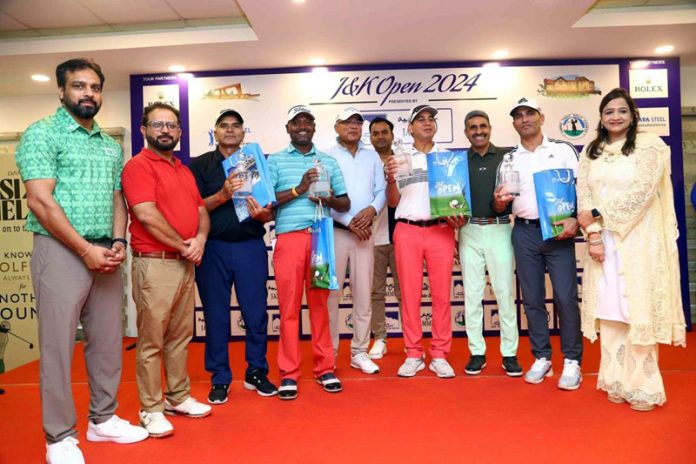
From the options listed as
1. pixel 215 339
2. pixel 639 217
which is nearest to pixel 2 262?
pixel 215 339

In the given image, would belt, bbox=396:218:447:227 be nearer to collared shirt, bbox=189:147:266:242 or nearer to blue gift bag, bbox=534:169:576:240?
blue gift bag, bbox=534:169:576:240

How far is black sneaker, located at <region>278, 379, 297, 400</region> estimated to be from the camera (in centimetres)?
322

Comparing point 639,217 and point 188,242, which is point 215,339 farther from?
point 639,217

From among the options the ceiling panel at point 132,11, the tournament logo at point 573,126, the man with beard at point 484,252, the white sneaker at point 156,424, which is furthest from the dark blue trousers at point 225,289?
the tournament logo at point 573,126

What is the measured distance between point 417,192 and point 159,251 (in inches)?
69.9

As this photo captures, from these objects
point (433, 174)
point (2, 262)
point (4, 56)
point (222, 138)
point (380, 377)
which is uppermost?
point (4, 56)

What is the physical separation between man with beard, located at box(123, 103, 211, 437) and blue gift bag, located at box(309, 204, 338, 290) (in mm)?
699

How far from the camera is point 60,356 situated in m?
2.37

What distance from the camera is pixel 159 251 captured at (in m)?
2.72

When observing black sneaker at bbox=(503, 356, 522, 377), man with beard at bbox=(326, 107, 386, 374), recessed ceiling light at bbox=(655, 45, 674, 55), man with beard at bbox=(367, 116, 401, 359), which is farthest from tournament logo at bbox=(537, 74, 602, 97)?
black sneaker at bbox=(503, 356, 522, 377)

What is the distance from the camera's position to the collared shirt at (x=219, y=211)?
3.19m

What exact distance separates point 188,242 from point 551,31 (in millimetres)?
3837

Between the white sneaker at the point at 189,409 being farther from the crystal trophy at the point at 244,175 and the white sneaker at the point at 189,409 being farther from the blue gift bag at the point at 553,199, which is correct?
the blue gift bag at the point at 553,199

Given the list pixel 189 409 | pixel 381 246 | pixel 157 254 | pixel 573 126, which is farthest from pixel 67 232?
pixel 573 126
